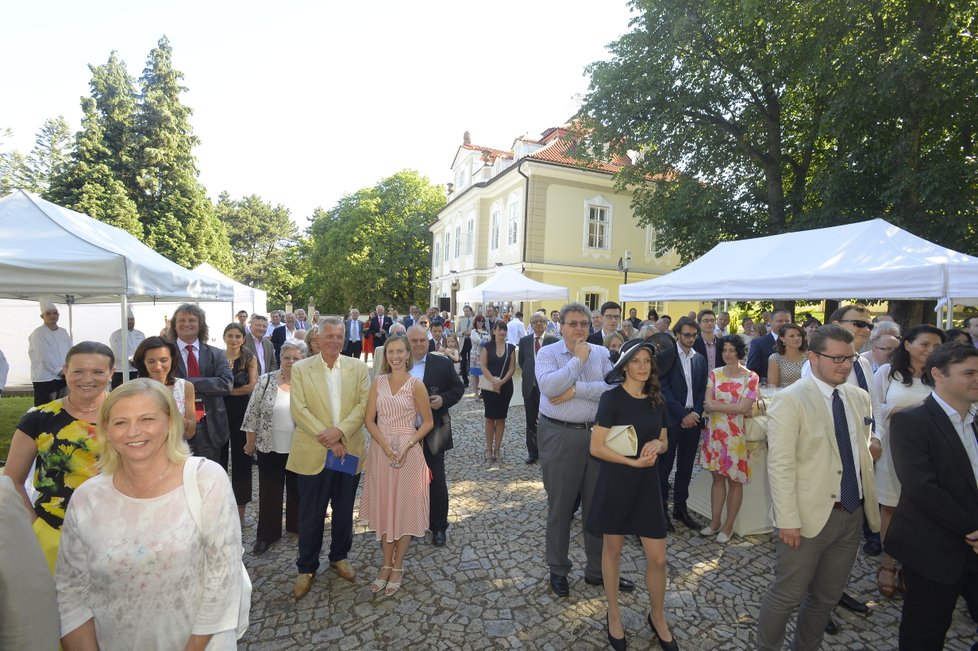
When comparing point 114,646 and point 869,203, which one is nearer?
point 114,646

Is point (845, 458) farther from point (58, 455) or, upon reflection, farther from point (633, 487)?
point (58, 455)

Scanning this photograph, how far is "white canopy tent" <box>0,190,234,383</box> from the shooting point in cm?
403

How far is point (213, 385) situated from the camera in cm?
408

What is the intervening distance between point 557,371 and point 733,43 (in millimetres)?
15991

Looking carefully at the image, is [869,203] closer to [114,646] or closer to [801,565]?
[801,565]

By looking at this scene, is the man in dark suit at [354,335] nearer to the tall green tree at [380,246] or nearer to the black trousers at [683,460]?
A: the black trousers at [683,460]

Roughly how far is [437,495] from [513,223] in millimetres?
19982

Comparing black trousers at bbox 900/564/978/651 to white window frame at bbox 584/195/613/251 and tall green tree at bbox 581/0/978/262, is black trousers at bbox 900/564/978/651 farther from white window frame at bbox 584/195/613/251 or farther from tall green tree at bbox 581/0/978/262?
white window frame at bbox 584/195/613/251

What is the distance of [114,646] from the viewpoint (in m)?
1.61

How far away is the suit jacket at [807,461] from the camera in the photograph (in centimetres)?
245

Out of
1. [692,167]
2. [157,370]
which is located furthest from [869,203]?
[157,370]

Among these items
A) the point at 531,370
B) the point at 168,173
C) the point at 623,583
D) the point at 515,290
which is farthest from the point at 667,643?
the point at 168,173

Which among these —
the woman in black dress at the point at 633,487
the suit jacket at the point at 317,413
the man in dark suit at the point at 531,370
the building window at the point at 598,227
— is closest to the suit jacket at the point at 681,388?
the woman in black dress at the point at 633,487

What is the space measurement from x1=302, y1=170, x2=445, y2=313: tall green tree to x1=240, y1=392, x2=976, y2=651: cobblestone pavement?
110 feet
